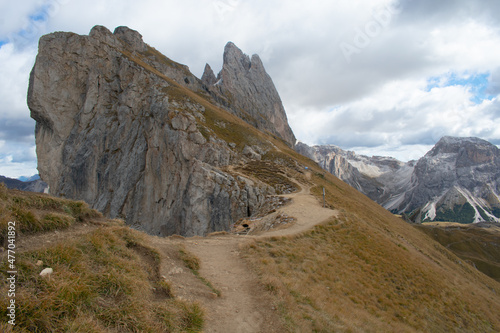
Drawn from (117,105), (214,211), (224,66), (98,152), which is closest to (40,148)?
(98,152)

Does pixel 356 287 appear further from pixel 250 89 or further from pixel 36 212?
pixel 250 89

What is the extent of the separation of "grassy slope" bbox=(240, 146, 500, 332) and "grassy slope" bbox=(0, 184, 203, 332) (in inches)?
177

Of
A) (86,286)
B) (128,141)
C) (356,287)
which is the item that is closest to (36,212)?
(86,286)

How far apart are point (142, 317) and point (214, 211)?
112 ft

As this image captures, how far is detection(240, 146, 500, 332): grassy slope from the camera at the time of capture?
10.0 m

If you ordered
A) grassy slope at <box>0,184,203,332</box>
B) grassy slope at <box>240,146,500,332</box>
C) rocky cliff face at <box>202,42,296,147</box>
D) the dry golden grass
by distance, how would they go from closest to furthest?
grassy slope at <box>0,184,203,332</box>, the dry golden grass, grassy slope at <box>240,146,500,332</box>, rocky cliff face at <box>202,42,296,147</box>

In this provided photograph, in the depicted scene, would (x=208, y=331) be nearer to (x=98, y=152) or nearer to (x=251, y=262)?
(x=251, y=262)

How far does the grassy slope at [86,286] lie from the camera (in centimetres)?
457

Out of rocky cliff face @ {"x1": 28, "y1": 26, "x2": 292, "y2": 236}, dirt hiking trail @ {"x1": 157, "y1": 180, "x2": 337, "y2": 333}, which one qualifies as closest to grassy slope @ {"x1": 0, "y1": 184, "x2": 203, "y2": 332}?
dirt hiking trail @ {"x1": 157, "y1": 180, "x2": 337, "y2": 333}

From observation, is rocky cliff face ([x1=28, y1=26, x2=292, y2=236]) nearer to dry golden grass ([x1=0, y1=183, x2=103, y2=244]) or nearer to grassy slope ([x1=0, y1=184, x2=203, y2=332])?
dry golden grass ([x1=0, y1=183, x2=103, y2=244])

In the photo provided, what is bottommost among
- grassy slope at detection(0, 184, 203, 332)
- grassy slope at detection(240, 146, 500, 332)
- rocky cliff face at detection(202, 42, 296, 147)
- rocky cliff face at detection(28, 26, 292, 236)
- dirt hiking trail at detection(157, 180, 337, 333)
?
grassy slope at detection(240, 146, 500, 332)

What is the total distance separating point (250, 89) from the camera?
157 meters

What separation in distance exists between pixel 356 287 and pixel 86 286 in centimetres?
1526

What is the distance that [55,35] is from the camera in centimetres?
7094
